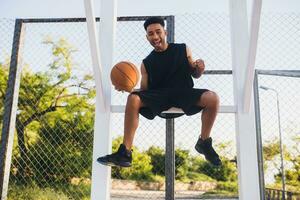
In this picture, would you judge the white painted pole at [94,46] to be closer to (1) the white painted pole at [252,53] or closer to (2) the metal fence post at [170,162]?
(1) the white painted pole at [252,53]

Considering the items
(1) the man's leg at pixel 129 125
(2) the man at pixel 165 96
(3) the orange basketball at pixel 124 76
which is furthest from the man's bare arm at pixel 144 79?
(1) the man's leg at pixel 129 125

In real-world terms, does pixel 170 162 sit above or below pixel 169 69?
below

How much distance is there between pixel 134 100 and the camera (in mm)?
1758

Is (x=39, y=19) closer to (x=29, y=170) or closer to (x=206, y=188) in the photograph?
(x=29, y=170)

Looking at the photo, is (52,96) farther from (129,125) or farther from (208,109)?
(208,109)

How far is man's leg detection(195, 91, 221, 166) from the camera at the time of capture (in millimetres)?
1743

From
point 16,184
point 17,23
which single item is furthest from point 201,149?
point 16,184

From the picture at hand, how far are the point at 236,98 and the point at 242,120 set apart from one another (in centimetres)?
13

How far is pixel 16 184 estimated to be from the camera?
372cm

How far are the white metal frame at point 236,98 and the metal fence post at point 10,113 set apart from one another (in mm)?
1594

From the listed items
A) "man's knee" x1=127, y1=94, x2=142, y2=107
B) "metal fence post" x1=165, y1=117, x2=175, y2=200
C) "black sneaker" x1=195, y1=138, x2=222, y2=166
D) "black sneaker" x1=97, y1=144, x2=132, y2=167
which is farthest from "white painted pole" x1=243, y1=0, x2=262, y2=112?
"metal fence post" x1=165, y1=117, x2=175, y2=200

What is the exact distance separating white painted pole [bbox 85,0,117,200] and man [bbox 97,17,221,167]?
131 millimetres

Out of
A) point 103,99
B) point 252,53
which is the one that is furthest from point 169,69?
point 252,53

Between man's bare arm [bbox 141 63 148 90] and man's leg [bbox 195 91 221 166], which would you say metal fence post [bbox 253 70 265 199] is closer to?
man's leg [bbox 195 91 221 166]
